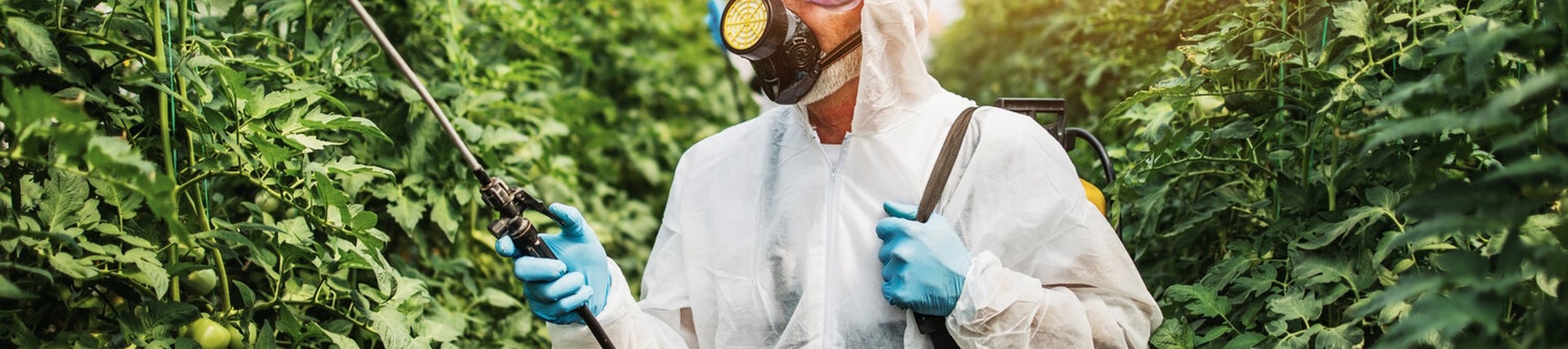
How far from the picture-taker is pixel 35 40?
165cm

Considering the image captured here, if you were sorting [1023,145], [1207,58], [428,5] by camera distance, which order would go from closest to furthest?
1. [1023,145]
2. [1207,58]
3. [428,5]

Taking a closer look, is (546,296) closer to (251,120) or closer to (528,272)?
(528,272)

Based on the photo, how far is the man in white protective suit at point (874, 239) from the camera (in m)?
1.93

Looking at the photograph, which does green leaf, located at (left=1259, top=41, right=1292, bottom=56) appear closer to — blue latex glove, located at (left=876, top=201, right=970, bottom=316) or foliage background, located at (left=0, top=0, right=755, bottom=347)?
blue latex glove, located at (left=876, top=201, right=970, bottom=316)

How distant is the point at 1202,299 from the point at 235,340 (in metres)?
1.70

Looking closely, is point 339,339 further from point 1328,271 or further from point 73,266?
point 1328,271

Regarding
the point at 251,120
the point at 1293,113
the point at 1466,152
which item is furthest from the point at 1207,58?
the point at 251,120

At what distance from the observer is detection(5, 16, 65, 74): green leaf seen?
1642 millimetres

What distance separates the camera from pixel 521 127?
10.7 feet

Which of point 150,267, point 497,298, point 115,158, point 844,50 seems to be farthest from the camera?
point 497,298

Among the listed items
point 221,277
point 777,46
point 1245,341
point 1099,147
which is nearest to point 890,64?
point 777,46

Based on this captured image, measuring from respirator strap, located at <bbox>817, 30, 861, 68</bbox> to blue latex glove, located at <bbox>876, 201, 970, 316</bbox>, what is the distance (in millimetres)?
315

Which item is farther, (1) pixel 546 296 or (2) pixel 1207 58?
(2) pixel 1207 58

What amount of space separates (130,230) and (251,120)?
0.25 m
